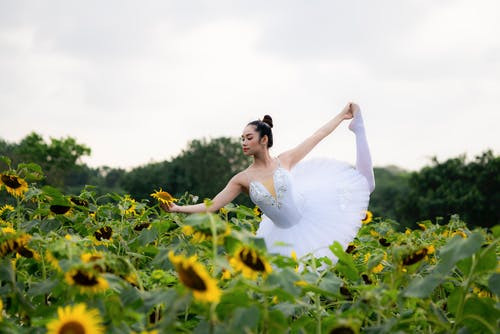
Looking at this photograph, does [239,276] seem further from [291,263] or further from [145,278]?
[145,278]

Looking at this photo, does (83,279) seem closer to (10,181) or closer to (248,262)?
(248,262)

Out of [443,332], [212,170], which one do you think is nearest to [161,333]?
[443,332]

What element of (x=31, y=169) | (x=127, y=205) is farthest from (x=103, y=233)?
(x=127, y=205)

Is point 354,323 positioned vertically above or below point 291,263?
below

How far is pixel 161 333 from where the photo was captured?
1.30m

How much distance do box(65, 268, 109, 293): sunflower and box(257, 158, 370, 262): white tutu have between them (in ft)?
8.36

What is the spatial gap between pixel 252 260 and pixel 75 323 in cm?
46

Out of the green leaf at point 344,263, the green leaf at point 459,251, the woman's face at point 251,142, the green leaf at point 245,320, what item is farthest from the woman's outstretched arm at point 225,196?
the green leaf at point 245,320

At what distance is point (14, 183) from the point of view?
2939mm

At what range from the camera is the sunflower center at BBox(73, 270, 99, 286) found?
1.50 metres

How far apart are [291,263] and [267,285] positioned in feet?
0.84

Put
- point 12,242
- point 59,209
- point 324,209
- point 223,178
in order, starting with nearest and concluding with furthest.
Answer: point 12,242, point 59,209, point 324,209, point 223,178

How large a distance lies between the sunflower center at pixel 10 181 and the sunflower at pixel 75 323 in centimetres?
171

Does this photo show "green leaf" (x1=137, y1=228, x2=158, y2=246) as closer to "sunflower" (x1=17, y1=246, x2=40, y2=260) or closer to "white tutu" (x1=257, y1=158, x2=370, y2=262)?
"sunflower" (x1=17, y1=246, x2=40, y2=260)
